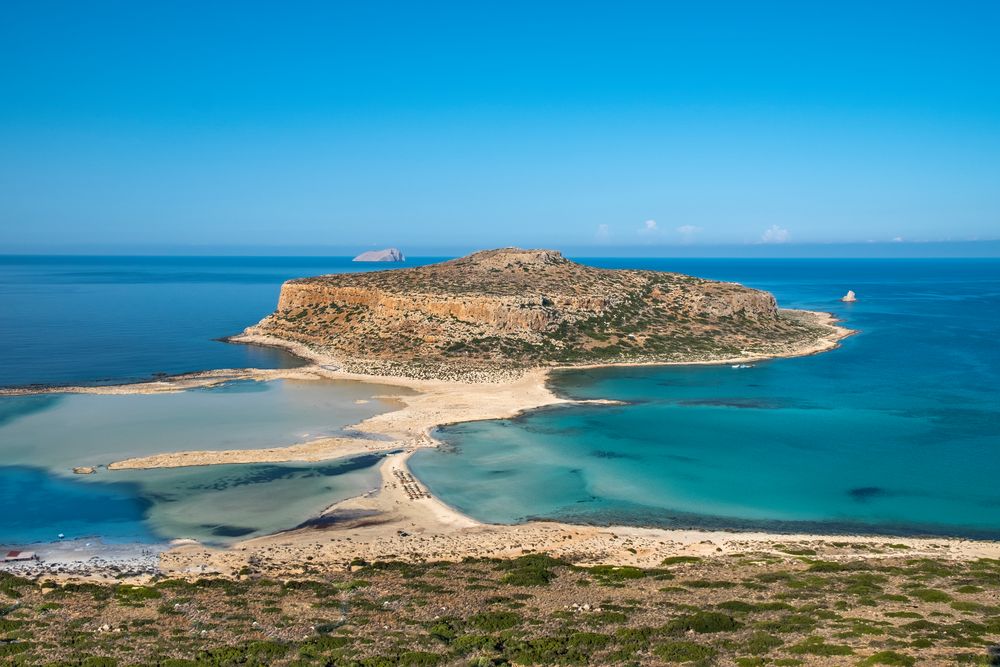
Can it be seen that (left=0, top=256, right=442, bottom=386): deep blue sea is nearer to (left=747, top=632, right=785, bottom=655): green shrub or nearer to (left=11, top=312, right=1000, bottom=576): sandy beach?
(left=11, top=312, right=1000, bottom=576): sandy beach

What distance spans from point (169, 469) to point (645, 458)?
1122 inches

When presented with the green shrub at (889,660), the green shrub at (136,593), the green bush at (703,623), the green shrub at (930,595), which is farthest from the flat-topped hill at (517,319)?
the green shrub at (889,660)

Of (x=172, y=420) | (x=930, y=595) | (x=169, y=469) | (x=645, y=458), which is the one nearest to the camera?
(x=930, y=595)

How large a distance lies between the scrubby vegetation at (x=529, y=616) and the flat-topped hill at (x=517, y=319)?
147ft

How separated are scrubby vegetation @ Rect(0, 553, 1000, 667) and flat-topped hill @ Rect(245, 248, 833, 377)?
44697 mm

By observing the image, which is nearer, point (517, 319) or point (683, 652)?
point (683, 652)

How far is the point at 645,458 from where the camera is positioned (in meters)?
45.2

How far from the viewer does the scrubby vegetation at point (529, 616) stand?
68.9 feet

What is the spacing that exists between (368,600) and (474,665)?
6588mm

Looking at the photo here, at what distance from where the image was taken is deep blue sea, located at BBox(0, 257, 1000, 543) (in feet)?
117

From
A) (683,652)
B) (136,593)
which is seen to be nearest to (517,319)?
(136,593)

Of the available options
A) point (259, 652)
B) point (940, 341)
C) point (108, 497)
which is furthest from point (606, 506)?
point (940, 341)

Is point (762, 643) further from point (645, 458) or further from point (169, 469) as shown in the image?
point (169, 469)

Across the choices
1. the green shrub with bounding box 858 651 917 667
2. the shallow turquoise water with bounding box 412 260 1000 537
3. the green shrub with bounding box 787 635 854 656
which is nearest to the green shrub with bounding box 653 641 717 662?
the green shrub with bounding box 787 635 854 656
